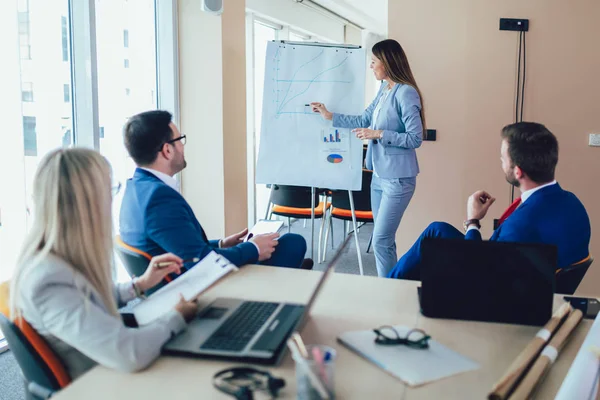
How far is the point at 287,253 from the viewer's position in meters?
2.27

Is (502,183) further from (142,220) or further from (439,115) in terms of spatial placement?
(142,220)

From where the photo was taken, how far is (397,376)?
111 cm

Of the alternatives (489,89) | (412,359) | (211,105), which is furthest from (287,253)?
(489,89)

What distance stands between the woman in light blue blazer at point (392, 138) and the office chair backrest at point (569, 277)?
144 cm

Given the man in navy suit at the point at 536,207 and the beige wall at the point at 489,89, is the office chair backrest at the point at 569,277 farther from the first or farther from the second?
the beige wall at the point at 489,89

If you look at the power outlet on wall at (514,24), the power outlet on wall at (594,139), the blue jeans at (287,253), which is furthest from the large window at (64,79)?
the power outlet on wall at (594,139)

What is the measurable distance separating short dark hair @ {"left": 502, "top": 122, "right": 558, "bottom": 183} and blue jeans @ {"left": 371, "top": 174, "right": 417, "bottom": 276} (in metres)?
1.14

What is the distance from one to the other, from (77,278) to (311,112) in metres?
2.73

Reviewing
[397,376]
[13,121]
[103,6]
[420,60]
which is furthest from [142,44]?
[397,376]

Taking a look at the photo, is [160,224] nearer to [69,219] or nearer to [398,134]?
[69,219]

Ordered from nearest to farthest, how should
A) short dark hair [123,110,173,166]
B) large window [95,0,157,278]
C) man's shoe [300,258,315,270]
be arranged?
short dark hair [123,110,173,166], man's shoe [300,258,315,270], large window [95,0,157,278]

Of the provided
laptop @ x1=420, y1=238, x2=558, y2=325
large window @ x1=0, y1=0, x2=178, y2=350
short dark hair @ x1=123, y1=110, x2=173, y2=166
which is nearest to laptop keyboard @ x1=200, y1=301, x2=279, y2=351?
laptop @ x1=420, y1=238, x2=558, y2=325

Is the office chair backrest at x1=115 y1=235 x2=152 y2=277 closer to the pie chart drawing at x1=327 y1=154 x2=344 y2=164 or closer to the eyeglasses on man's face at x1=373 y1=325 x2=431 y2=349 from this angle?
the eyeglasses on man's face at x1=373 y1=325 x2=431 y2=349

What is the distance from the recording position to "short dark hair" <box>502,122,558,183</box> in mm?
2109
